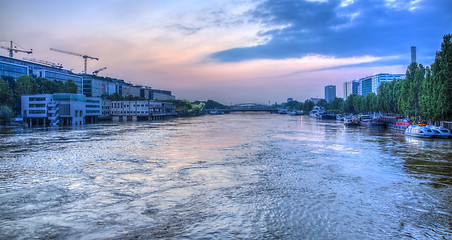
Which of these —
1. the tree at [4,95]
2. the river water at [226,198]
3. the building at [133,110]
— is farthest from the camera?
the building at [133,110]

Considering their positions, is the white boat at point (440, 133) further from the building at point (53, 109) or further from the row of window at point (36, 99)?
the row of window at point (36, 99)

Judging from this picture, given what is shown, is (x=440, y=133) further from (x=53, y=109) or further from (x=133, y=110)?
(x=133, y=110)

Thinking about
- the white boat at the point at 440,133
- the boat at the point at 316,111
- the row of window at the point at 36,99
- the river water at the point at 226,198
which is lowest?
the river water at the point at 226,198

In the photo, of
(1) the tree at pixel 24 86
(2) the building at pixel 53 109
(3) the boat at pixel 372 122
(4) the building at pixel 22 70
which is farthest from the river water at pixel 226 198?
(4) the building at pixel 22 70

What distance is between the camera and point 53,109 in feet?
253

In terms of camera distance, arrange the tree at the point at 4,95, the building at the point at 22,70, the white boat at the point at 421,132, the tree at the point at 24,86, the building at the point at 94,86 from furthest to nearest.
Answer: the building at the point at 94,86, the building at the point at 22,70, the tree at the point at 24,86, the tree at the point at 4,95, the white boat at the point at 421,132

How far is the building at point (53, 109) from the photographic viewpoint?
2982 inches

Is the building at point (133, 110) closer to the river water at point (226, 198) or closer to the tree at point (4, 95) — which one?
the tree at point (4, 95)

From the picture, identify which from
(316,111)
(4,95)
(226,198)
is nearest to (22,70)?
(4,95)

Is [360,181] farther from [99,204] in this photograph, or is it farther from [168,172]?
[99,204]

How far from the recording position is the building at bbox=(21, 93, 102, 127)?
249 feet

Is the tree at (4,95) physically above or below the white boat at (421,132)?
above

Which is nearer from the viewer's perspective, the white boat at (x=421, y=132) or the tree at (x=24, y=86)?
the white boat at (x=421, y=132)

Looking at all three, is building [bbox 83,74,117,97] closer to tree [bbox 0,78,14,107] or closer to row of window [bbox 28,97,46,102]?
row of window [bbox 28,97,46,102]
